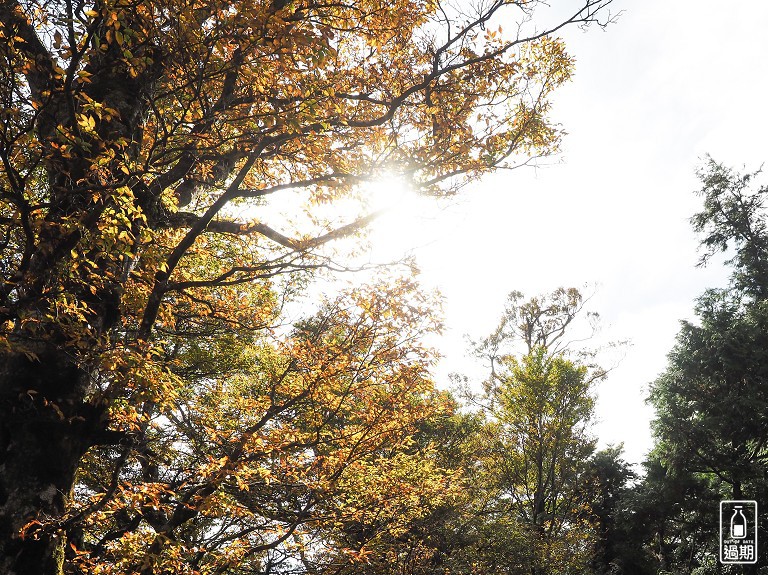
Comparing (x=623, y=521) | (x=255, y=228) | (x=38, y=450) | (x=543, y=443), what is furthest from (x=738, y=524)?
(x=38, y=450)

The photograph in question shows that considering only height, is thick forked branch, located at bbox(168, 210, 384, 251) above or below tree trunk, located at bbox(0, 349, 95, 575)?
→ above

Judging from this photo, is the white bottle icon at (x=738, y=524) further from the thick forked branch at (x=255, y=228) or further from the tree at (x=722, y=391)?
the thick forked branch at (x=255, y=228)

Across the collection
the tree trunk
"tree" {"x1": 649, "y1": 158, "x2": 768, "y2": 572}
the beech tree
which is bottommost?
the tree trunk

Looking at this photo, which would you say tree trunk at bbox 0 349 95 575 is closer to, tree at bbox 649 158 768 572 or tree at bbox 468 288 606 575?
tree at bbox 468 288 606 575

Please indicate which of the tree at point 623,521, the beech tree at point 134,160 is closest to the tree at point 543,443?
the tree at point 623,521

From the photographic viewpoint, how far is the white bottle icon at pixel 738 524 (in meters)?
15.5

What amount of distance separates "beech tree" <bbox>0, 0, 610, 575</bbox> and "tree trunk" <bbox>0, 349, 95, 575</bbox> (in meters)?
0.01

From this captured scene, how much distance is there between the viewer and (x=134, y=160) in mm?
3975

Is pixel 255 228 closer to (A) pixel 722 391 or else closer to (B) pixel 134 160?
(B) pixel 134 160

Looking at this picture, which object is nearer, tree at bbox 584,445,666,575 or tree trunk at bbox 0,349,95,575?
tree trunk at bbox 0,349,95,575

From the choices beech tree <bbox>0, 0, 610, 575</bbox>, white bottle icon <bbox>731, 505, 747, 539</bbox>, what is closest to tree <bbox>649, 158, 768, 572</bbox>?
white bottle icon <bbox>731, 505, 747, 539</bbox>

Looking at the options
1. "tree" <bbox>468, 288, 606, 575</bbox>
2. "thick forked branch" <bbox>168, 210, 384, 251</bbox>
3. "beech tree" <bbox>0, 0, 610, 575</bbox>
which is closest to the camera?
"beech tree" <bbox>0, 0, 610, 575</bbox>

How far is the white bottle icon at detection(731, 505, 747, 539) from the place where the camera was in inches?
612

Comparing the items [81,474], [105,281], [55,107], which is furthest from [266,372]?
[55,107]
